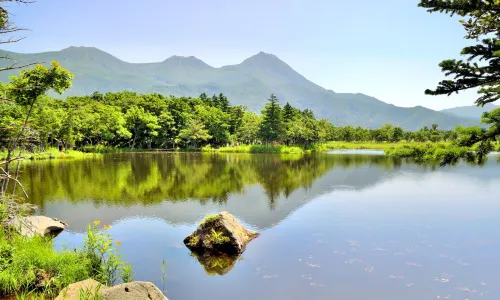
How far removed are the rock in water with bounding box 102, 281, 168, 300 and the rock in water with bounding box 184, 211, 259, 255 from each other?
4.91 meters

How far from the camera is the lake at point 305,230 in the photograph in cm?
934

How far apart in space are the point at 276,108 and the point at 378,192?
158ft

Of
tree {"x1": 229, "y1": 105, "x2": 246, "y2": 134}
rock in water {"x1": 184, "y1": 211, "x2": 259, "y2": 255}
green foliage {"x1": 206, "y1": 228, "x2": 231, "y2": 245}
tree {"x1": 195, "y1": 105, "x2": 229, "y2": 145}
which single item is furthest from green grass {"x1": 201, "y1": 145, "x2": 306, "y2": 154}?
green foliage {"x1": 206, "y1": 228, "x2": 231, "y2": 245}

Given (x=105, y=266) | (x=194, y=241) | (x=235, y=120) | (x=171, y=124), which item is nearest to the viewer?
(x=105, y=266)

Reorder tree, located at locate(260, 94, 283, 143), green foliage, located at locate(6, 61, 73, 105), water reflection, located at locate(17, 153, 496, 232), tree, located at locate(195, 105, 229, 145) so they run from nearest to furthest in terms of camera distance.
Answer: green foliage, located at locate(6, 61, 73, 105), water reflection, located at locate(17, 153, 496, 232), tree, located at locate(260, 94, 283, 143), tree, located at locate(195, 105, 229, 145)

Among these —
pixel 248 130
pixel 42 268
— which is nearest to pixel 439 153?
pixel 42 268

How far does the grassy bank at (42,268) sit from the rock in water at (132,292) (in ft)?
6.00

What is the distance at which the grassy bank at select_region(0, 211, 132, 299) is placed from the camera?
762cm

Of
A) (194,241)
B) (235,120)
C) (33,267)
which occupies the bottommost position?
(194,241)

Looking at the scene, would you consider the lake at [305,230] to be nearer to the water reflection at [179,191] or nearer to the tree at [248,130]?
the water reflection at [179,191]

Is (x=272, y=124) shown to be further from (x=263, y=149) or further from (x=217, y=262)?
(x=217, y=262)

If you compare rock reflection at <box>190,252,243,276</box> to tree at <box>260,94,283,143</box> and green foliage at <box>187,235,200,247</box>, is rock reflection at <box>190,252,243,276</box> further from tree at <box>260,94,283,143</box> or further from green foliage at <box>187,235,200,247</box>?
tree at <box>260,94,283,143</box>

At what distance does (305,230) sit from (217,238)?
4.60 meters

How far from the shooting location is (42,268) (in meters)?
8.32
